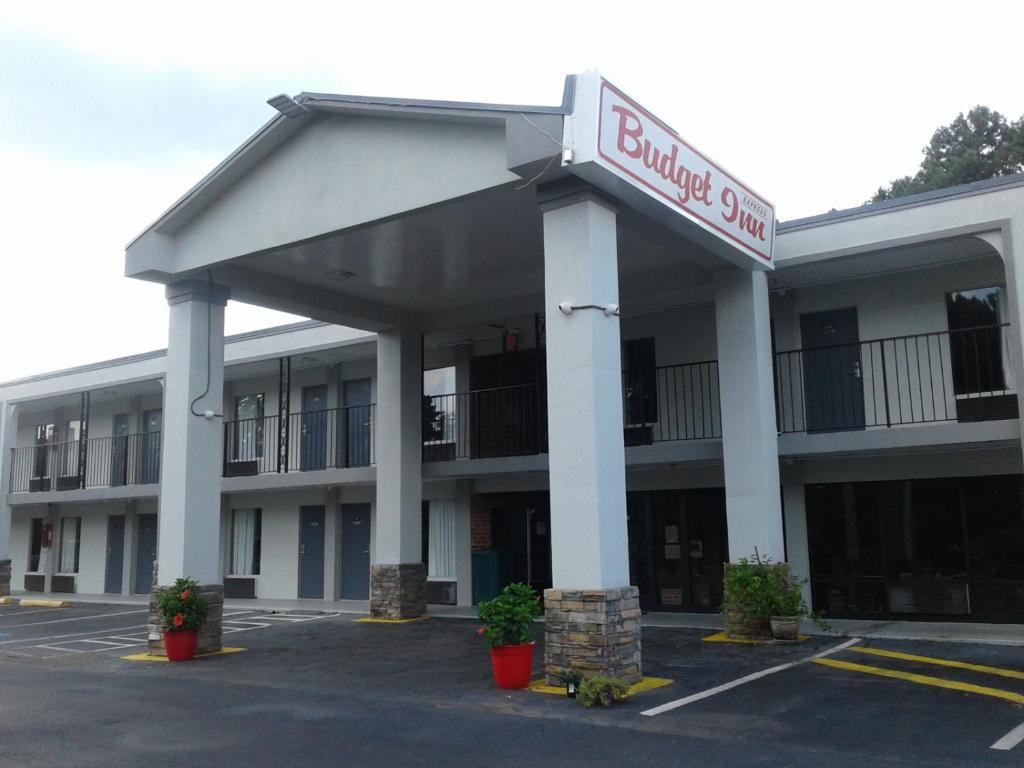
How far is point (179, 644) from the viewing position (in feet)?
39.6

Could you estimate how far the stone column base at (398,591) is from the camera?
1620cm

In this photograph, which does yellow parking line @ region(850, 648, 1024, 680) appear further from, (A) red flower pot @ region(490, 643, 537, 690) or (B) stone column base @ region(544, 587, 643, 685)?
(A) red flower pot @ region(490, 643, 537, 690)

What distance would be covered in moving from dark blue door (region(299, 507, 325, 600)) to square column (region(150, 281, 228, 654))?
792 cm

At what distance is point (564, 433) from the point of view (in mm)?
9398

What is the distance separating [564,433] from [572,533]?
1028 millimetres

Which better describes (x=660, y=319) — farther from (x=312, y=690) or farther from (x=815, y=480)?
(x=312, y=690)

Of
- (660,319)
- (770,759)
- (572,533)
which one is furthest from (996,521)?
(770,759)

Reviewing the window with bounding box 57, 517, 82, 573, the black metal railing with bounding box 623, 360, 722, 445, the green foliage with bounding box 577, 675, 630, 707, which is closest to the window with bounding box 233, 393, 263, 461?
the window with bounding box 57, 517, 82, 573

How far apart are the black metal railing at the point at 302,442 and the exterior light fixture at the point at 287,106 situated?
8715mm

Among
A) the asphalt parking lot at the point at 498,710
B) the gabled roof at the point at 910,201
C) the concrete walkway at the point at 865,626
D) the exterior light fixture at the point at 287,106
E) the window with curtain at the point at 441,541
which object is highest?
the exterior light fixture at the point at 287,106

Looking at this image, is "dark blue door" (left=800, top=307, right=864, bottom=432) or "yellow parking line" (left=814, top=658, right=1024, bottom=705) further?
"dark blue door" (left=800, top=307, right=864, bottom=432)

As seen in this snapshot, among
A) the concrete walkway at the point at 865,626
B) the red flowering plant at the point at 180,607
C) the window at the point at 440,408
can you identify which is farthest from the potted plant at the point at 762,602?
the window at the point at 440,408

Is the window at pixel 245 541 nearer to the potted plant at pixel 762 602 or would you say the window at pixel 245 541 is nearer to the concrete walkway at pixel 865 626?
the concrete walkway at pixel 865 626

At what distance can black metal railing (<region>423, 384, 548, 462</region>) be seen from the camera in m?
17.5
